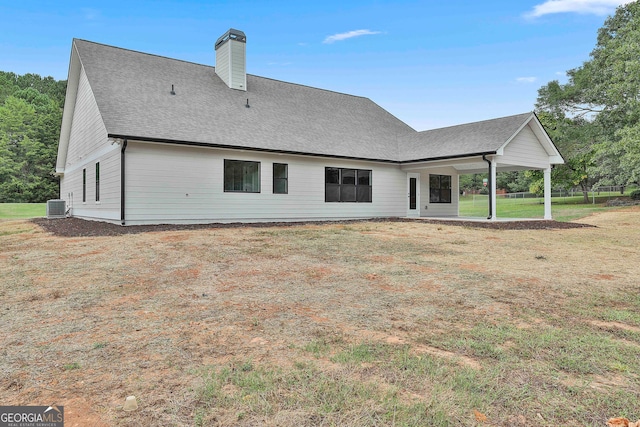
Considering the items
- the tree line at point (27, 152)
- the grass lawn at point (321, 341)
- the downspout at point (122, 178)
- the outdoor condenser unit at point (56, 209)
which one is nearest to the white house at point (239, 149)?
the downspout at point (122, 178)

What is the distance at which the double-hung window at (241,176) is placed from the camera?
13.9m

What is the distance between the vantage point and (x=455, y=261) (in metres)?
6.86

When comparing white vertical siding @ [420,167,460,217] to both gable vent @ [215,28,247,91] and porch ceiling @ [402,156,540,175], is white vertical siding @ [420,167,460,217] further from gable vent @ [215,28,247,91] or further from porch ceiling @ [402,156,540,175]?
gable vent @ [215,28,247,91]

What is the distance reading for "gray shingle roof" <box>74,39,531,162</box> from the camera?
12.9 meters

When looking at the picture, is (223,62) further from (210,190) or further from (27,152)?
(27,152)

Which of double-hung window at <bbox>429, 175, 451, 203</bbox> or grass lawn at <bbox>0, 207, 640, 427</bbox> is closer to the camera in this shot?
grass lawn at <bbox>0, 207, 640, 427</bbox>

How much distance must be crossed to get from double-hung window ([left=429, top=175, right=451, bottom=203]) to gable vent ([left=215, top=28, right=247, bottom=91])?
1094 cm

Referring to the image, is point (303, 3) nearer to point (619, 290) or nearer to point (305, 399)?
point (619, 290)

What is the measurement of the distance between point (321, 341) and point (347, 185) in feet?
46.4

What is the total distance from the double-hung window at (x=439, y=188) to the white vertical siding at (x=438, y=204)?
0.22m

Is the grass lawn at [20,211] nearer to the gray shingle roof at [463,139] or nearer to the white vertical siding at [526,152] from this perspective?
the gray shingle roof at [463,139]

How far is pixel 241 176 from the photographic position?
1421 cm

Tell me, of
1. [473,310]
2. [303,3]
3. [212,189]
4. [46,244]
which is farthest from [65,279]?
[303,3]

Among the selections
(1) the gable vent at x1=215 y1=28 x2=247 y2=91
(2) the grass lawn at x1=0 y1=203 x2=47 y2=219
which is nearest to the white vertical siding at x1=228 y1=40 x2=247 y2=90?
(1) the gable vent at x1=215 y1=28 x2=247 y2=91
